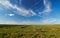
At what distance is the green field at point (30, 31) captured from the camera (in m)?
2.82

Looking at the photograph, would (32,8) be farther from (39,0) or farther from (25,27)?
(25,27)

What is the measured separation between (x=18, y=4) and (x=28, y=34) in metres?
0.65

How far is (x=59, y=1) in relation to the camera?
2.83 metres

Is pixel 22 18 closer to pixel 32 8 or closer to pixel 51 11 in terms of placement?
pixel 32 8

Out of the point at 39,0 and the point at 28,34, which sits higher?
the point at 39,0

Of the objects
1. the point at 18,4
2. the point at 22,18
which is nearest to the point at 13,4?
the point at 18,4

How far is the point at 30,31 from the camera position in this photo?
9.32ft

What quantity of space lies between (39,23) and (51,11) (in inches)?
13.7

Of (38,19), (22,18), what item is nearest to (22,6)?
(22,18)

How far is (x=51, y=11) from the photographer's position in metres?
2.83

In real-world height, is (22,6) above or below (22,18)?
above

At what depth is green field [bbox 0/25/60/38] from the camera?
9.27 ft

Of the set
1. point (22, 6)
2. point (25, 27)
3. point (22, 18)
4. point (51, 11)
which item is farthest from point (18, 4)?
point (51, 11)

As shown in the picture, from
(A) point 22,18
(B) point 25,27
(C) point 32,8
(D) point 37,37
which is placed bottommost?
(D) point 37,37
